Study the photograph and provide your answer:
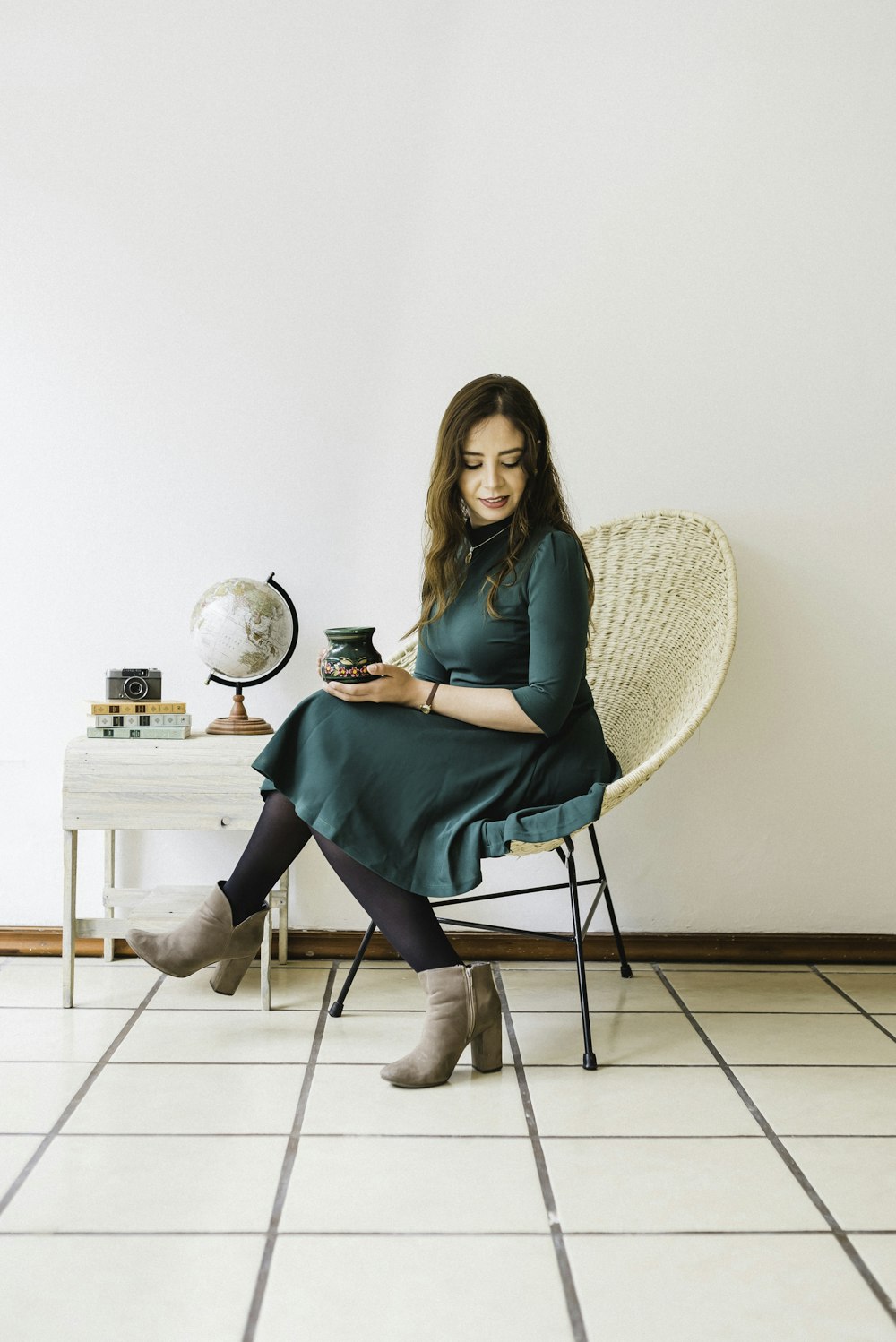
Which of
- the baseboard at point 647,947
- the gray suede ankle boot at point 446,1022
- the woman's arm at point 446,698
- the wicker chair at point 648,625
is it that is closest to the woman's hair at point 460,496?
the woman's arm at point 446,698

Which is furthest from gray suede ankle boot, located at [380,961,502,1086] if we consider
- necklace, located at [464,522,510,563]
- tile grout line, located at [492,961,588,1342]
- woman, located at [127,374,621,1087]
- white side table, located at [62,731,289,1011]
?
necklace, located at [464,522,510,563]

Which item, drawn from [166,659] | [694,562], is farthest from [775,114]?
[166,659]

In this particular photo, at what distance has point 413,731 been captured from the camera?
1.87 metres

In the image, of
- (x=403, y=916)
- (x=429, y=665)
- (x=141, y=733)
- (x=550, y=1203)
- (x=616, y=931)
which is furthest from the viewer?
(x=616, y=931)

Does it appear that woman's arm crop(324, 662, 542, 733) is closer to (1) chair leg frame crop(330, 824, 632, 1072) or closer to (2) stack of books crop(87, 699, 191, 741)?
(1) chair leg frame crop(330, 824, 632, 1072)

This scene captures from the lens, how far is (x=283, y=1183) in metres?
1.46

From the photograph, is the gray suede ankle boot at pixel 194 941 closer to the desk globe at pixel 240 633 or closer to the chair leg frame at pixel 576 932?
the chair leg frame at pixel 576 932

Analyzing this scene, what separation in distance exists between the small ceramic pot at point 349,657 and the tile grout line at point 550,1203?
2.21 feet

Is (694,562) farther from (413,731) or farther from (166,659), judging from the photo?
(166,659)

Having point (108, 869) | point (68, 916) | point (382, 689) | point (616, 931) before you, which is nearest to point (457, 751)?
point (382, 689)

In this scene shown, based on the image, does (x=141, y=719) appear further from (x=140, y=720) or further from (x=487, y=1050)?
(x=487, y=1050)

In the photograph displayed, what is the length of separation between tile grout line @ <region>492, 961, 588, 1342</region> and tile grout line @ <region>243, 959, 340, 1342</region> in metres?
0.32

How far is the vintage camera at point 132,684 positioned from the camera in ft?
7.59

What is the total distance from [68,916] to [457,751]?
0.86 m
